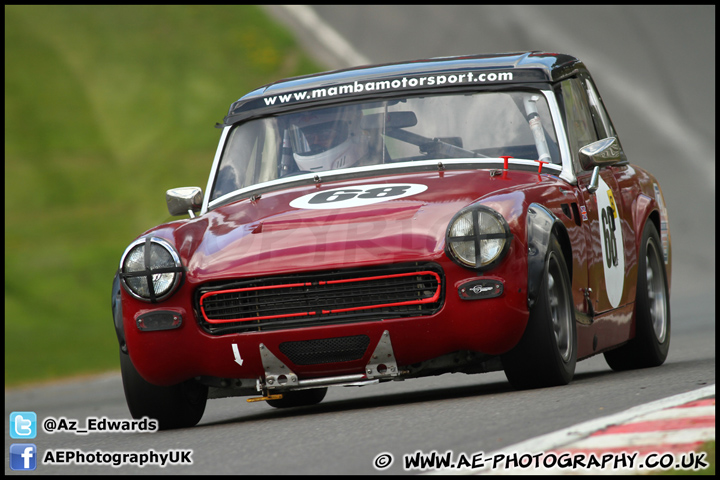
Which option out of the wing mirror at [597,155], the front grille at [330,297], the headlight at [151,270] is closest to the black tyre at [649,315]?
the wing mirror at [597,155]

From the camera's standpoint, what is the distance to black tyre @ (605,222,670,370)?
7887mm

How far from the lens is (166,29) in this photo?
3195 centimetres

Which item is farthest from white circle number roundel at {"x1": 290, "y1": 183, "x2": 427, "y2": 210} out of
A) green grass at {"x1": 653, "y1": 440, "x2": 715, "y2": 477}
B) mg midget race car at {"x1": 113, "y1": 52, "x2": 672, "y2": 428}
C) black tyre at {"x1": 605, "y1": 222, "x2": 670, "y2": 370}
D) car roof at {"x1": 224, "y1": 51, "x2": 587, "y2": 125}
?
green grass at {"x1": 653, "y1": 440, "x2": 715, "y2": 477}

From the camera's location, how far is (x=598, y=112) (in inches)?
328

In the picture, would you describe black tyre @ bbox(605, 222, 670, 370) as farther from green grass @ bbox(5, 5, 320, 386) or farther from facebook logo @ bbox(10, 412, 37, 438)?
green grass @ bbox(5, 5, 320, 386)

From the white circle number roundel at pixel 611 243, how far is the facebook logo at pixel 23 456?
3.21m

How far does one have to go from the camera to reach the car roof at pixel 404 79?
716 centimetres

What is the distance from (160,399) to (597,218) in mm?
2599

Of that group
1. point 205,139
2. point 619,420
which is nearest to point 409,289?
point 619,420

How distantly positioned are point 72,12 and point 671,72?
14.8 m

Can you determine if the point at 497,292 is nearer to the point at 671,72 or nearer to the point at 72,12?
the point at 671,72

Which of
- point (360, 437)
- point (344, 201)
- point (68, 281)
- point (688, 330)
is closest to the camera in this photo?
point (360, 437)

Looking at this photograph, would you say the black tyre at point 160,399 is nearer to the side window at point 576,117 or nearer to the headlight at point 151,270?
the headlight at point 151,270

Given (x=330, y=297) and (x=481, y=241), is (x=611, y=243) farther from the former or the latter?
(x=330, y=297)
